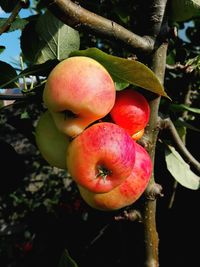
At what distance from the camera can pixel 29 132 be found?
1015 mm

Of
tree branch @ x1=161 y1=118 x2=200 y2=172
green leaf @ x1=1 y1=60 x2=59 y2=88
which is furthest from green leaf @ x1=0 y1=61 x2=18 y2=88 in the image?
tree branch @ x1=161 y1=118 x2=200 y2=172

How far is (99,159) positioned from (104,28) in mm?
215

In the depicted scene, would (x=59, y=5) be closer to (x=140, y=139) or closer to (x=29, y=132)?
(x=140, y=139)

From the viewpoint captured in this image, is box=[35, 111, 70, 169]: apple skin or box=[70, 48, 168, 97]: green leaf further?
box=[35, 111, 70, 169]: apple skin

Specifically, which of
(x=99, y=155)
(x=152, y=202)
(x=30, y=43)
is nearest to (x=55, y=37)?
(x=30, y=43)

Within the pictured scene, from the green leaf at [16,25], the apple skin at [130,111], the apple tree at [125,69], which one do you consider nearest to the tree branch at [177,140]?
the apple tree at [125,69]

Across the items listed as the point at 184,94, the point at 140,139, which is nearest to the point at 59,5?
the point at 140,139

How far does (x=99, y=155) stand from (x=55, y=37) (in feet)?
0.96

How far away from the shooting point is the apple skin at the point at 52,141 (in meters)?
0.69

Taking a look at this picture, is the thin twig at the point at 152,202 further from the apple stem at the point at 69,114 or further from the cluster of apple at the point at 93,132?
the apple stem at the point at 69,114

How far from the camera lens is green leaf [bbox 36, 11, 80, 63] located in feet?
2.61

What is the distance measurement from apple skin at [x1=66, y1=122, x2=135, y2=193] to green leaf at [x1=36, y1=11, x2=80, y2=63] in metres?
0.22

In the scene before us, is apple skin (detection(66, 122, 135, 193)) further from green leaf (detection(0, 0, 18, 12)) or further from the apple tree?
green leaf (detection(0, 0, 18, 12))

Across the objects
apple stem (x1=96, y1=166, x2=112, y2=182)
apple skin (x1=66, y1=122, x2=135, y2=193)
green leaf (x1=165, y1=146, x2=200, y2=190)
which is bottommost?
green leaf (x1=165, y1=146, x2=200, y2=190)
